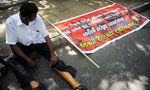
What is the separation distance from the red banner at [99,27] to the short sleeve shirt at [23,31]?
2.86ft

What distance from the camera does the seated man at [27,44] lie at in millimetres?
2305

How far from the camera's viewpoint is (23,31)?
255 cm

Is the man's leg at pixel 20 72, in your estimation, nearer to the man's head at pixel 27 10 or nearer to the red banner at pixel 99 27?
the man's head at pixel 27 10

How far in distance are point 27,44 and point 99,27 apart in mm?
1987

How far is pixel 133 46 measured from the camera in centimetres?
345

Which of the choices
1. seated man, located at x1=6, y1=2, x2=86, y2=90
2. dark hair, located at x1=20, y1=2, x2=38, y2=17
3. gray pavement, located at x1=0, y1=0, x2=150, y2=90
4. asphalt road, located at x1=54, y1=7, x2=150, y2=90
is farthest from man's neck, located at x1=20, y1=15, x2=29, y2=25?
asphalt road, located at x1=54, y1=7, x2=150, y2=90

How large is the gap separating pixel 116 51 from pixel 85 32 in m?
0.92

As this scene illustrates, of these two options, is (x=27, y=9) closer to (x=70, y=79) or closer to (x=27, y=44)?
(x=27, y=44)

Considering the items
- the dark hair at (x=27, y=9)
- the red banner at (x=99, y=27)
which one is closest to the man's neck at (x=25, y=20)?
the dark hair at (x=27, y=9)

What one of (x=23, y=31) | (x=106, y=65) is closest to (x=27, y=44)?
(x=23, y=31)

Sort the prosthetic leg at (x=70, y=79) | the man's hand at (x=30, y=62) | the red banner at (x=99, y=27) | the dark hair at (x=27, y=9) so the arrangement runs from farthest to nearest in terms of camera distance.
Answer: the red banner at (x=99, y=27) → the man's hand at (x=30, y=62) → the prosthetic leg at (x=70, y=79) → the dark hair at (x=27, y=9)

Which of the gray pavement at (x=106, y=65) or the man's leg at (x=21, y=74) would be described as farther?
the gray pavement at (x=106, y=65)

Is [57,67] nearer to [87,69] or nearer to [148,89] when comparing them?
[87,69]

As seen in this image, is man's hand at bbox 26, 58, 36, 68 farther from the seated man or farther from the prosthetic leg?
the prosthetic leg
